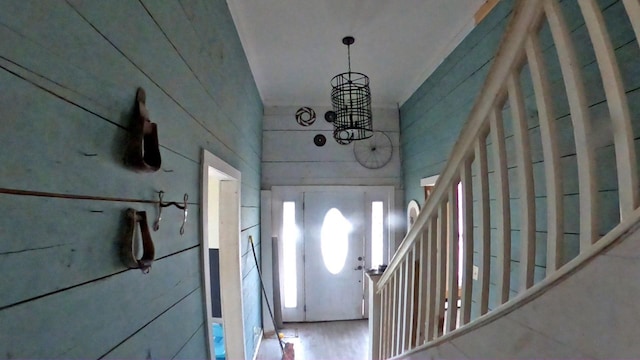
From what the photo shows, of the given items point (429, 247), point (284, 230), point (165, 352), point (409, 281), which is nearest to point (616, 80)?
point (429, 247)

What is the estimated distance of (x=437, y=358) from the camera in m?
1.07

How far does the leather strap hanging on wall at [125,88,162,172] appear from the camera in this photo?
0.77m

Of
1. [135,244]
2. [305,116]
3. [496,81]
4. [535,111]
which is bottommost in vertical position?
[135,244]

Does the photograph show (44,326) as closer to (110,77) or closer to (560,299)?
(110,77)

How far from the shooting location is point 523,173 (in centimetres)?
78

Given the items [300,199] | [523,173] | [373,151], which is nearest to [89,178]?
[523,173]

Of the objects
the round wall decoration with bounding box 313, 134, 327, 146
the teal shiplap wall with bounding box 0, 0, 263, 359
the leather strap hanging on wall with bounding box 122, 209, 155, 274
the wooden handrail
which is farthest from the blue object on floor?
the round wall decoration with bounding box 313, 134, 327, 146

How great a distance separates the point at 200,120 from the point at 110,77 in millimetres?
676

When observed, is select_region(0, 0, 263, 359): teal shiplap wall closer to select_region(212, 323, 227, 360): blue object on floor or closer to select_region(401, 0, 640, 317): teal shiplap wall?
select_region(401, 0, 640, 317): teal shiplap wall

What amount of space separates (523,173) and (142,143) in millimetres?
984

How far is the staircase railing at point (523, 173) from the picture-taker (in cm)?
59

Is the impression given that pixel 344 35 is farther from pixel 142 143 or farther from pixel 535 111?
pixel 142 143

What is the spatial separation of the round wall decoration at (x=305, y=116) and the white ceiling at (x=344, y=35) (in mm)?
478

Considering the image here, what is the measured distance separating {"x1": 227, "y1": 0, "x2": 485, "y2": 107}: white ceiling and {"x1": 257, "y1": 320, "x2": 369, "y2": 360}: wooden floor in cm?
288
